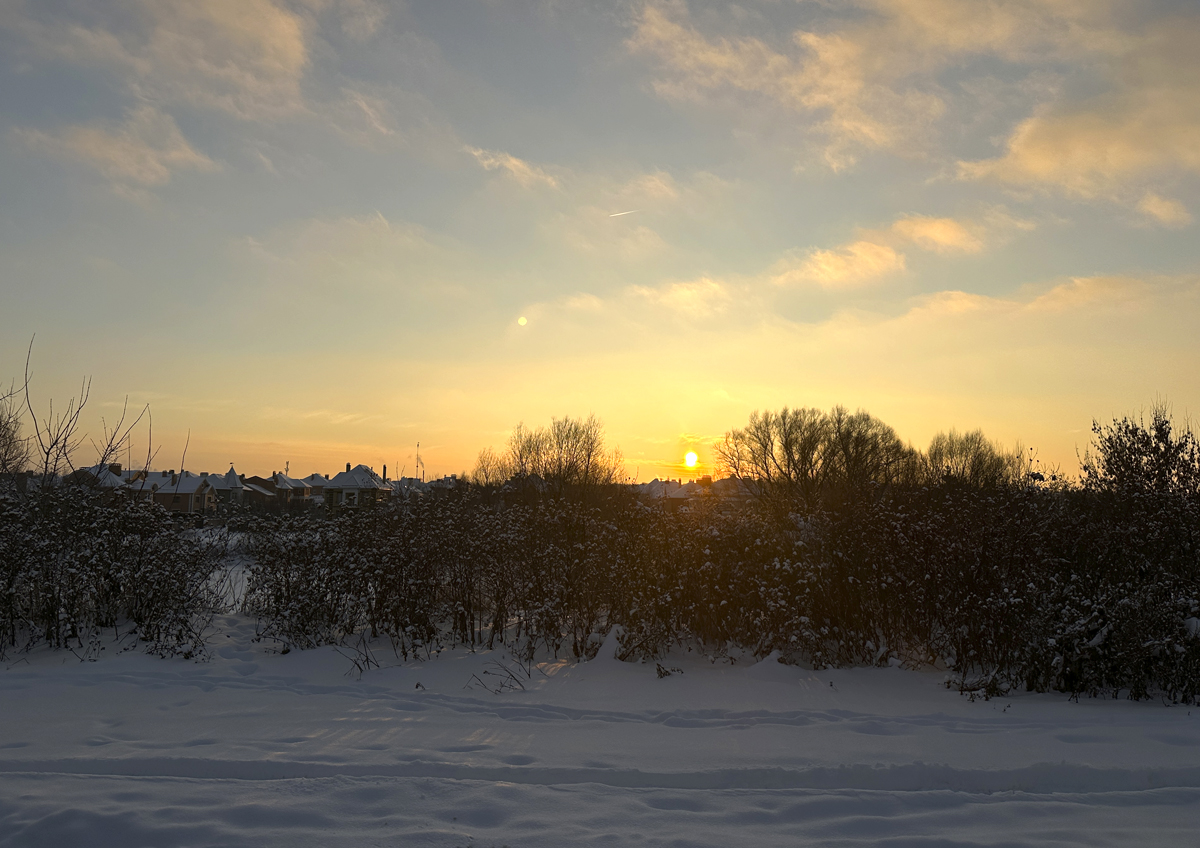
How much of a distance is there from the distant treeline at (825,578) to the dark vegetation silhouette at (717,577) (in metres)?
0.02

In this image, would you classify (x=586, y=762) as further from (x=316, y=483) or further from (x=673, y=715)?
(x=316, y=483)

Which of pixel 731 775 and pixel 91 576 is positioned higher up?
A: pixel 91 576

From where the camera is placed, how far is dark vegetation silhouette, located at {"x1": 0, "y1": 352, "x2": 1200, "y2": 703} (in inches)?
250

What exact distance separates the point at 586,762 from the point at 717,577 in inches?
143

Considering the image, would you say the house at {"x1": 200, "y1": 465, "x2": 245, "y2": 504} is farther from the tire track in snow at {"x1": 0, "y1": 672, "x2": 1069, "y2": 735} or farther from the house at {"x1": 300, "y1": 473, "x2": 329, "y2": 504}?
the tire track in snow at {"x1": 0, "y1": 672, "x2": 1069, "y2": 735}

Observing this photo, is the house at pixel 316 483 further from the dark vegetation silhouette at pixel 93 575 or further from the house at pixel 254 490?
the dark vegetation silhouette at pixel 93 575

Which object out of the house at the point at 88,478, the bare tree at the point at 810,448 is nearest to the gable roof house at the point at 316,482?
the bare tree at the point at 810,448

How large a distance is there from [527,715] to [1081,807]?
371 centimetres

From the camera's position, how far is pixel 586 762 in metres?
4.52

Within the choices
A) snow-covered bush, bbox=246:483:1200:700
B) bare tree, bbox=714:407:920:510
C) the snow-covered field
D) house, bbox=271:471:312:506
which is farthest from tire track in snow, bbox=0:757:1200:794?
house, bbox=271:471:312:506

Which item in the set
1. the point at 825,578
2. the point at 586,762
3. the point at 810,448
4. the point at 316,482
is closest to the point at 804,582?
the point at 825,578

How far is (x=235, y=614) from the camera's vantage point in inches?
385

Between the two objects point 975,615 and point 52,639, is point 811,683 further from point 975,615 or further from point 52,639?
point 52,639

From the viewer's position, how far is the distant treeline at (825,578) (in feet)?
20.5
